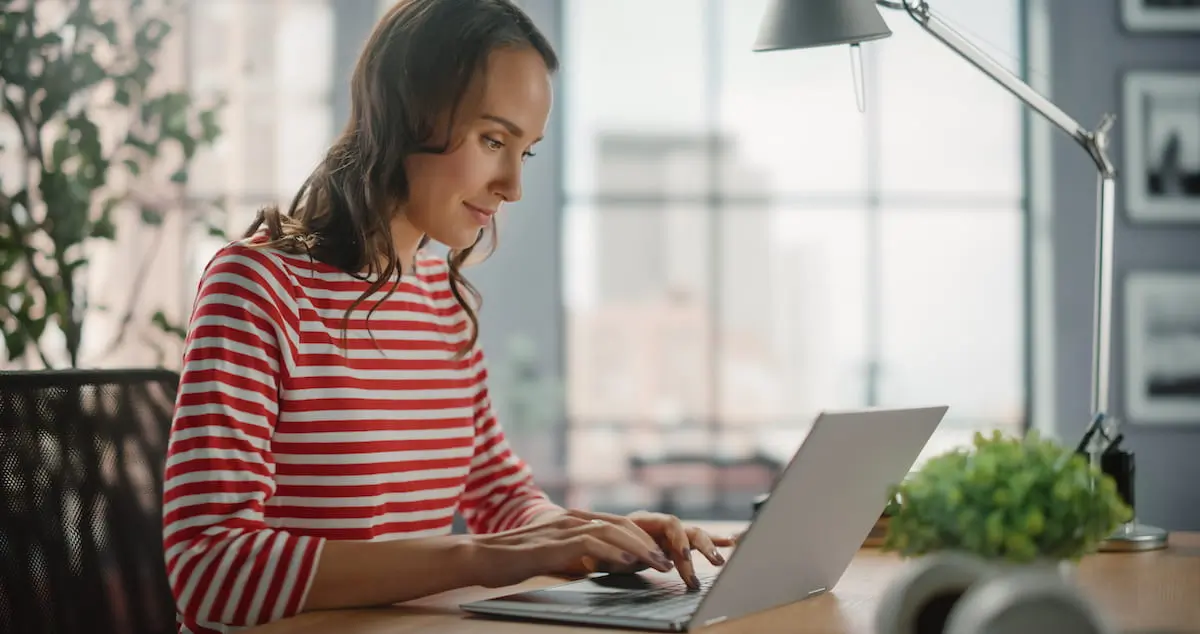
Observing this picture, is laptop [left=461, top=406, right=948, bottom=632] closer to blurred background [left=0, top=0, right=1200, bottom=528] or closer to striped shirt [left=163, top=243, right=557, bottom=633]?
striped shirt [left=163, top=243, right=557, bottom=633]

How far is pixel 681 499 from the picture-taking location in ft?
16.1

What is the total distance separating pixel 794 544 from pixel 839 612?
0.30 feet

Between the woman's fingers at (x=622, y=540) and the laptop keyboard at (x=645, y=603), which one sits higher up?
the woman's fingers at (x=622, y=540)

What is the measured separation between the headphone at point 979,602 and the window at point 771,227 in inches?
167

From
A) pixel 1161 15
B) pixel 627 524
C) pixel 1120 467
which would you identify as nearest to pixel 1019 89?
pixel 1120 467

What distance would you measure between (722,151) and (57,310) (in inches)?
116

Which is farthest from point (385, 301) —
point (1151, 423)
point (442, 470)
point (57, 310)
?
point (1151, 423)

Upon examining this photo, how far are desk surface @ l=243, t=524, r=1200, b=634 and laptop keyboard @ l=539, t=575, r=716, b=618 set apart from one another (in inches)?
1.3

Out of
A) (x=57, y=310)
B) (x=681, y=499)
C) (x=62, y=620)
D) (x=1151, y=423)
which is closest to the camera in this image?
(x=62, y=620)

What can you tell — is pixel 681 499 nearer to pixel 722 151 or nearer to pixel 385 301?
pixel 722 151

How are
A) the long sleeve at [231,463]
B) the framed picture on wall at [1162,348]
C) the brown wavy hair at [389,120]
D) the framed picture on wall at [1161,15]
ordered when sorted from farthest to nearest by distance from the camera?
the framed picture on wall at [1161,15]
the framed picture on wall at [1162,348]
the brown wavy hair at [389,120]
the long sleeve at [231,463]

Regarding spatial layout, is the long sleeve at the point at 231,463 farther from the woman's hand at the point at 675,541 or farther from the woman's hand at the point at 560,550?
the woman's hand at the point at 675,541

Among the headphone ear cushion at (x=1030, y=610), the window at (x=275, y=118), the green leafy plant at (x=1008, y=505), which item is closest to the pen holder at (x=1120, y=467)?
the green leafy plant at (x=1008, y=505)

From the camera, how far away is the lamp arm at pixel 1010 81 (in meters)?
1.55
